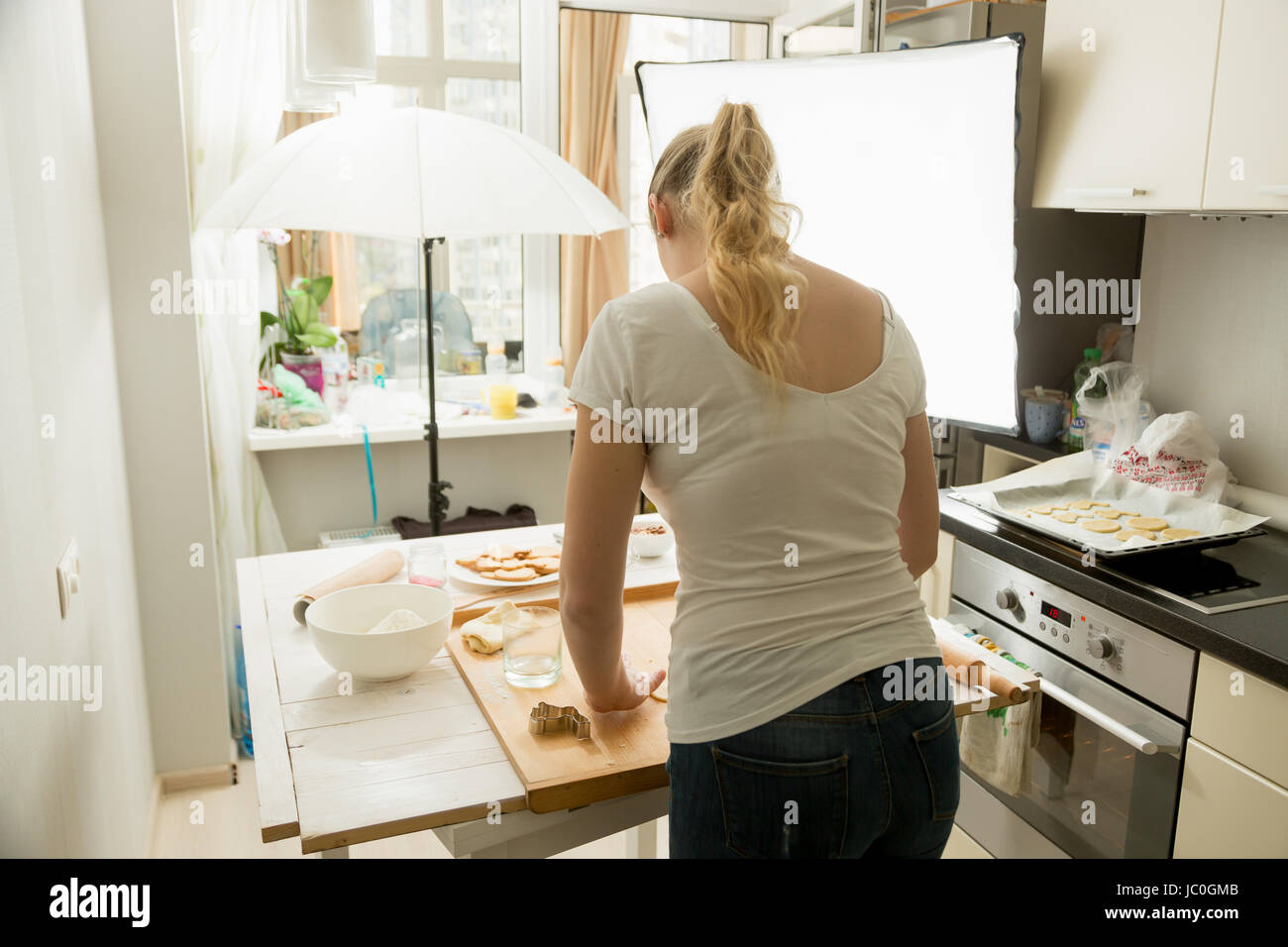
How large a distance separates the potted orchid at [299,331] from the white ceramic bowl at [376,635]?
1.72m

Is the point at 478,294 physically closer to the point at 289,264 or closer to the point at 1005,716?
the point at 289,264

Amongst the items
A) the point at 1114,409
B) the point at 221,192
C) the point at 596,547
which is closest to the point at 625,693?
the point at 596,547

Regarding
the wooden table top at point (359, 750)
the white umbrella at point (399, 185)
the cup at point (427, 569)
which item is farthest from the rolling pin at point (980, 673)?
the white umbrella at point (399, 185)

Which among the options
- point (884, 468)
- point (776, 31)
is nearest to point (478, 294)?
point (776, 31)

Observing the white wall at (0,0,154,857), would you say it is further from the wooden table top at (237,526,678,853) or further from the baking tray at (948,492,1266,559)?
the baking tray at (948,492,1266,559)

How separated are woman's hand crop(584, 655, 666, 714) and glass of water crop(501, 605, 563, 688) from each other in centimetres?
8

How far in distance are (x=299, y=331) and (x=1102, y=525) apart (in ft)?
7.39

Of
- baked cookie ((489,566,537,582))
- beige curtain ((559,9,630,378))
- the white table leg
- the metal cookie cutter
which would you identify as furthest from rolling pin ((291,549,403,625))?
beige curtain ((559,9,630,378))

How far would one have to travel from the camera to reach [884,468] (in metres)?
1.17

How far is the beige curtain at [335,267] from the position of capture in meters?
3.32

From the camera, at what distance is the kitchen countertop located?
57.8 inches

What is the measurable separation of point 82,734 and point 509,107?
2321 mm

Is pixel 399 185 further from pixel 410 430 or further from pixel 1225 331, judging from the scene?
pixel 1225 331

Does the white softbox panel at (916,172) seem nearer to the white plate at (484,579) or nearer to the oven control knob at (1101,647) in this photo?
the oven control knob at (1101,647)
